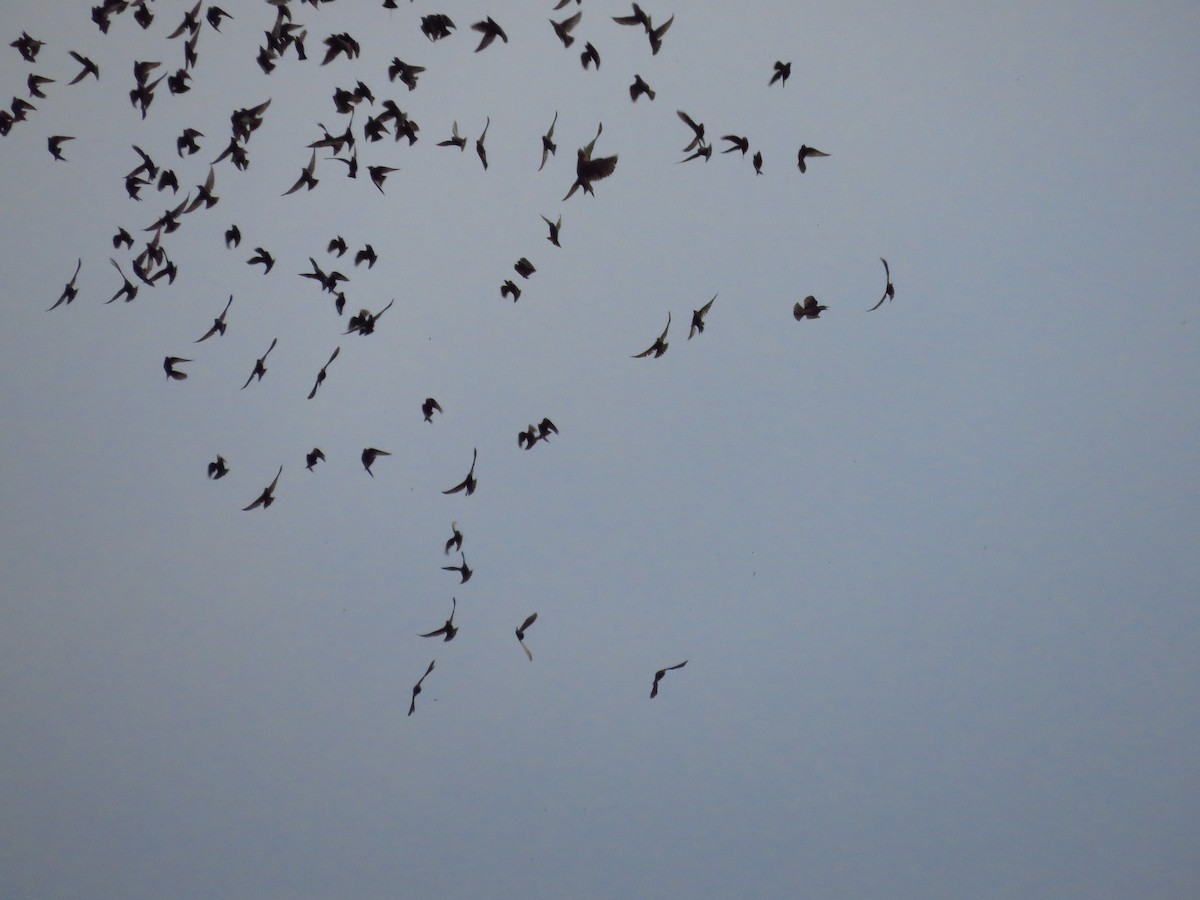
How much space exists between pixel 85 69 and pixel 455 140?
534 millimetres

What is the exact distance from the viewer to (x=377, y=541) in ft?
4.56

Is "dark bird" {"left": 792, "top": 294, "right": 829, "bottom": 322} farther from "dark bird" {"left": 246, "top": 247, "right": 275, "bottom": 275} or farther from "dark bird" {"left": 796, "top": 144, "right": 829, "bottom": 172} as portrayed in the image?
"dark bird" {"left": 246, "top": 247, "right": 275, "bottom": 275}

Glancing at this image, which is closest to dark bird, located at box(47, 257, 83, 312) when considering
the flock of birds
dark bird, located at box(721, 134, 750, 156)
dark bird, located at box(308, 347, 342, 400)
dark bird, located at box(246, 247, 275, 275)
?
the flock of birds

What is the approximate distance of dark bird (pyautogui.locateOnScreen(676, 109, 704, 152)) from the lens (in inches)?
53.7

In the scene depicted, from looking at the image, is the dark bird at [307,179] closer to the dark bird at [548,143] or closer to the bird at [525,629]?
the dark bird at [548,143]

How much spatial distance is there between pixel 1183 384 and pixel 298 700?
1.30m

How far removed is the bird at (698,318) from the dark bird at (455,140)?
393 millimetres

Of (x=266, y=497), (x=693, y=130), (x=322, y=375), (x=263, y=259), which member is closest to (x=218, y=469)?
(x=266, y=497)

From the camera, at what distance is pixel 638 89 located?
53.9 inches

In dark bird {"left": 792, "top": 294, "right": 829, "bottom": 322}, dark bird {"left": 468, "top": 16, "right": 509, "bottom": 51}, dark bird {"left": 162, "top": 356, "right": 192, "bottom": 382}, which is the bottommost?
dark bird {"left": 162, "top": 356, "right": 192, "bottom": 382}

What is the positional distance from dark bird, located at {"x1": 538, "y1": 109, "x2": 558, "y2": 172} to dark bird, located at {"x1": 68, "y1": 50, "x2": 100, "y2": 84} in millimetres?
633

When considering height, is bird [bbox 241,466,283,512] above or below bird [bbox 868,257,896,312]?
below

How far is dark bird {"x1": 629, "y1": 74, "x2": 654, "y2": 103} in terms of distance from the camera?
1.36 metres

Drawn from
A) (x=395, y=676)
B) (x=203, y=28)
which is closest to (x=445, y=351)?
(x=395, y=676)
